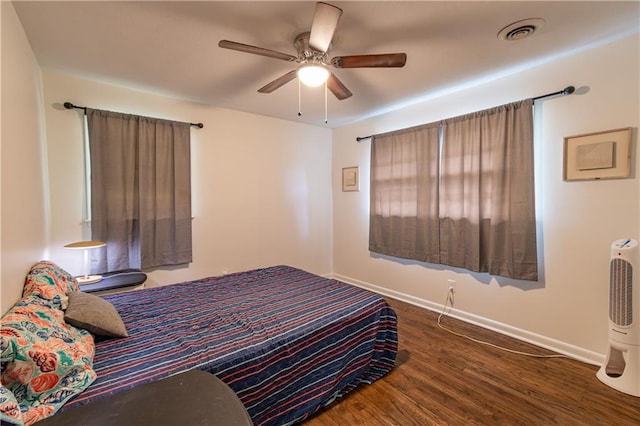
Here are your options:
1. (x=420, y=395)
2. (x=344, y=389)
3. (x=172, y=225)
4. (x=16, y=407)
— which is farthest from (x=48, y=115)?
(x=420, y=395)

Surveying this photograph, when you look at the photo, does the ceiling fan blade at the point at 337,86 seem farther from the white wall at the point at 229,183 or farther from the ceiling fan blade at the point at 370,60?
the white wall at the point at 229,183

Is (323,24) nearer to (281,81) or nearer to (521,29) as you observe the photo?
(281,81)

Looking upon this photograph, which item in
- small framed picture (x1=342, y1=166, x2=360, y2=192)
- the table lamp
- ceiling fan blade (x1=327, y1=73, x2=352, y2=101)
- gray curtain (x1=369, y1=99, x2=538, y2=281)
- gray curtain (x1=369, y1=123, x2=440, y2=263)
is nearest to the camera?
ceiling fan blade (x1=327, y1=73, x2=352, y2=101)

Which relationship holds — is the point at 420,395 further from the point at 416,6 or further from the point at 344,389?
the point at 416,6

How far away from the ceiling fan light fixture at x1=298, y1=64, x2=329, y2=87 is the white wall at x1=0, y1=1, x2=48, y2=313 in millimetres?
1616

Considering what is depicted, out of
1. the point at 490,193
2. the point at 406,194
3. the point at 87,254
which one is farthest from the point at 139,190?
the point at 490,193

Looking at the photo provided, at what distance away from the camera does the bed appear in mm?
1363

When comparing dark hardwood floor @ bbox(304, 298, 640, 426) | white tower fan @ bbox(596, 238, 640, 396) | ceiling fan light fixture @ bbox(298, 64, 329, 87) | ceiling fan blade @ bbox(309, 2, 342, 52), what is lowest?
dark hardwood floor @ bbox(304, 298, 640, 426)

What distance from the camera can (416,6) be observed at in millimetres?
1716

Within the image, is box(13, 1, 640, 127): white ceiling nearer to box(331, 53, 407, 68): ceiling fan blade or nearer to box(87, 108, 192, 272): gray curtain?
box(331, 53, 407, 68): ceiling fan blade

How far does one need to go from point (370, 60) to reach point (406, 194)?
1.99 m

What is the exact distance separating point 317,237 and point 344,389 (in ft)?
9.10

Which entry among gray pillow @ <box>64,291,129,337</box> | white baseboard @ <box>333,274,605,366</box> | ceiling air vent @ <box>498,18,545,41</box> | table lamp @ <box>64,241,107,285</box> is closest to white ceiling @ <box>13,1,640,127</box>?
ceiling air vent @ <box>498,18,545,41</box>

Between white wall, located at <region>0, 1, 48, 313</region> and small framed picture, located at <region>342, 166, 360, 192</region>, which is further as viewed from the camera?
small framed picture, located at <region>342, 166, 360, 192</region>
